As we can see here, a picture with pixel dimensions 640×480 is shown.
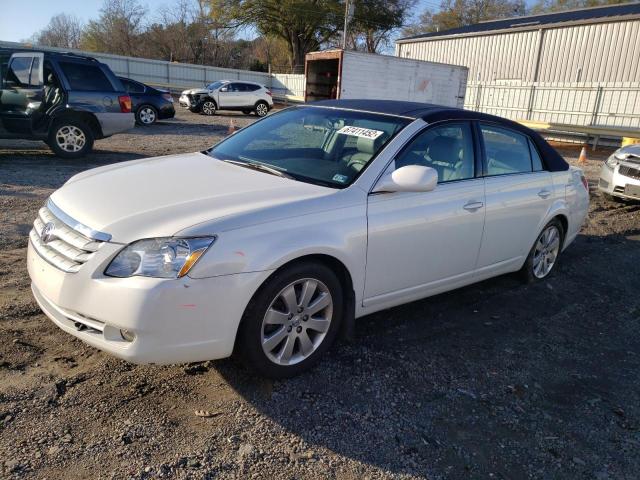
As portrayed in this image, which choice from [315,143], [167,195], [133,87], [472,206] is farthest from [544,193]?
[133,87]

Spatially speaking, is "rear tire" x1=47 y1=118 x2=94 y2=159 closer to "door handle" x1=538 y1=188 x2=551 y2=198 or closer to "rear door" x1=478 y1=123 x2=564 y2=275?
"rear door" x1=478 y1=123 x2=564 y2=275

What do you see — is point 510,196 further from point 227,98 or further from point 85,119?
point 227,98

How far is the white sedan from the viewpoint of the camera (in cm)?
273

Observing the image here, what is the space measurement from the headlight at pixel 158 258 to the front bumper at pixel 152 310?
40 mm

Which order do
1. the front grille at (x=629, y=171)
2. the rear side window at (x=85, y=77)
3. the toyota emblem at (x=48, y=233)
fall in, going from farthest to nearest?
1. the rear side window at (x=85, y=77)
2. the front grille at (x=629, y=171)
3. the toyota emblem at (x=48, y=233)

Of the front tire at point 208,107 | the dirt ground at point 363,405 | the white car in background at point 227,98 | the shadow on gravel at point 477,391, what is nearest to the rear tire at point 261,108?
the white car in background at point 227,98

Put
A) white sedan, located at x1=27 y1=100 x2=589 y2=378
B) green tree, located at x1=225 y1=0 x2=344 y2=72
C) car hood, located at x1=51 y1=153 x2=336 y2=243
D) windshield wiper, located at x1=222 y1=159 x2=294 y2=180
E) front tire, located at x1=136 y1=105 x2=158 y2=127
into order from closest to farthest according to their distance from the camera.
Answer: white sedan, located at x1=27 y1=100 x2=589 y2=378 < car hood, located at x1=51 y1=153 x2=336 y2=243 < windshield wiper, located at x1=222 y1=159 x2=294 y2=180 < front tire, located at x1=136 y1=105 x2=158 y2=127 < green tree, located at x1=225 y1=0 x2=344 y2=72

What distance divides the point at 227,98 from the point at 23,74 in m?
14.4

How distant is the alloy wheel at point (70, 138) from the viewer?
980 centimetres

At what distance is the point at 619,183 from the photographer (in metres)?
8.77

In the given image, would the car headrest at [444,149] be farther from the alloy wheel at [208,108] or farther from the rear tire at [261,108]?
the rear tire at [261,108]

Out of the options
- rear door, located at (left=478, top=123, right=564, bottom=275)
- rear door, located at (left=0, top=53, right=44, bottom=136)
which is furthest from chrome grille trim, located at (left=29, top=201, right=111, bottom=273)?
rear door, located at (left=0, top=53, right=44, bottom=136)

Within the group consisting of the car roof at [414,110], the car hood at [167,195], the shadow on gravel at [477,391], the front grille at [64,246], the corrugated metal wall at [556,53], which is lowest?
the shadow on gravel at [477,391]

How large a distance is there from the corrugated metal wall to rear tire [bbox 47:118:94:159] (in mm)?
21519
